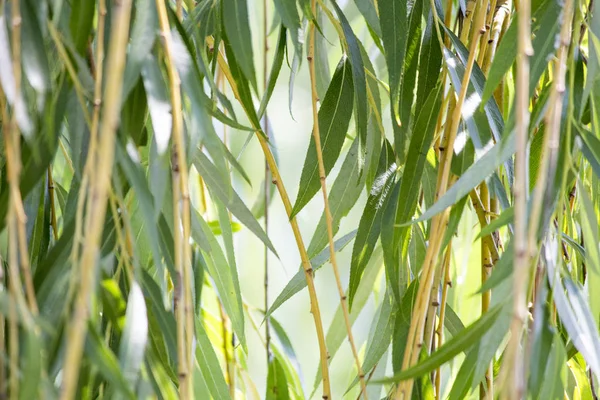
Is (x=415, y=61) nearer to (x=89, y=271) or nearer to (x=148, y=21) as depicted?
(x=148, y=21)

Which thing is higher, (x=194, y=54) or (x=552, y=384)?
(x=194, y=54)

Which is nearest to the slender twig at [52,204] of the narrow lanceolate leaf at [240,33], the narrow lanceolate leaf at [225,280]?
the narrow lanceolate leaf at [225,280]

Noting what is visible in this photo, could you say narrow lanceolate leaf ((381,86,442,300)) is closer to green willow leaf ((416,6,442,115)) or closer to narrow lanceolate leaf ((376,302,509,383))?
green willow leaf ((416,6,442,115))

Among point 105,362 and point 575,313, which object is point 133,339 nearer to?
point 105,362

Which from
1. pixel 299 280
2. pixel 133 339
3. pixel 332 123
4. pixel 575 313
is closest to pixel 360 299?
pixel 299 280

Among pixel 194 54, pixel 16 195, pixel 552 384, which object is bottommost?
pixel 552 384

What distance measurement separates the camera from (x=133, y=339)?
0.40 m

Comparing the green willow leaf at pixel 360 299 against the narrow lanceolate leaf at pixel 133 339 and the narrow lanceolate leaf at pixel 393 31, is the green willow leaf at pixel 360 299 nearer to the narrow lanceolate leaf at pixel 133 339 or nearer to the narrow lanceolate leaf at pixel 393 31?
the narrow lanceolate leaf at pixel 393 31

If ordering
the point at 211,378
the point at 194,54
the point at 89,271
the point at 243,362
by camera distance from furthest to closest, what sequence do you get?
the point at 243,362 < the point at 211,378 < the point at 194,54 < the point at 89,271

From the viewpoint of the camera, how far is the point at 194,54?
0.51 metres

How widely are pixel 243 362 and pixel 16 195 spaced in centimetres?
69

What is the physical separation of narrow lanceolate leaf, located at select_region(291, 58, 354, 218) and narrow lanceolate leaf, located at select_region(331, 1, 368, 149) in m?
0.03

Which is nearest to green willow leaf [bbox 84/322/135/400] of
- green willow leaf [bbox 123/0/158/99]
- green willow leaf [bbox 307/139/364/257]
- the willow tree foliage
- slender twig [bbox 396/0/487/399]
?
the willow tree foliage

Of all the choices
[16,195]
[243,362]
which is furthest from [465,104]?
[243,362]
